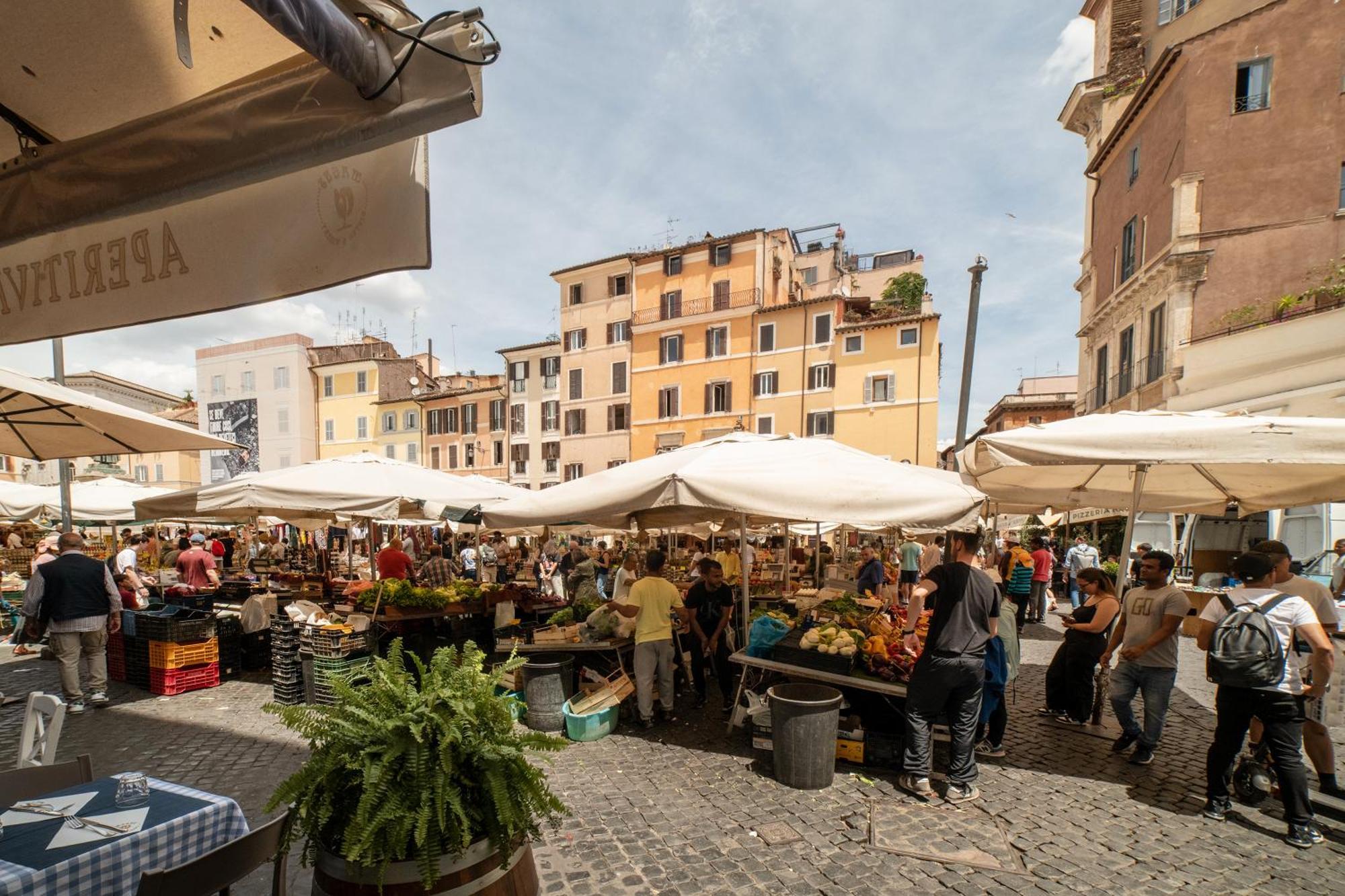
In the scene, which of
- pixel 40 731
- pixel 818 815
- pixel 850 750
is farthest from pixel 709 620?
pixel 40 731

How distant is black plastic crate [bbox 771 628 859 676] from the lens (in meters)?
5.33

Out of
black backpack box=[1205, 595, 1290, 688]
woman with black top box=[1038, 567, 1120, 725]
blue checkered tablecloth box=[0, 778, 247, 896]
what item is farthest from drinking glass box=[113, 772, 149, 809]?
woman with black top box=[1038, 567, 1120, 725]

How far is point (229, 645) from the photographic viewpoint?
798 cm

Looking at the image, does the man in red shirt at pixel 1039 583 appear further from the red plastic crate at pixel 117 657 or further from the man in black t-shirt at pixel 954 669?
the red plastic crate at pixel 117 657

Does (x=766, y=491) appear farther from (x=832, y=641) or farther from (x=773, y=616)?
(x=773, y=616)

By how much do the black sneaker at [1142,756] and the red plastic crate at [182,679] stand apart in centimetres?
1007

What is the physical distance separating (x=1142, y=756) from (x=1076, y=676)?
107 cm

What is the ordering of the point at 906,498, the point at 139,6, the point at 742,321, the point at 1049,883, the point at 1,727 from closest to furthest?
1. the point at 139,6
2. the point at 1049,883
3. the point at 906,498
4. the point at 1,727
5. the point at 742,321

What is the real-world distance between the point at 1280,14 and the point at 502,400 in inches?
1481

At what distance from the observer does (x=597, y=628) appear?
690 cm

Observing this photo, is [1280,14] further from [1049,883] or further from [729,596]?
[1049,883]

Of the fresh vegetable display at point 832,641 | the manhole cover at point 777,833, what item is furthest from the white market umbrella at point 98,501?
the manhole cover at point 777,833

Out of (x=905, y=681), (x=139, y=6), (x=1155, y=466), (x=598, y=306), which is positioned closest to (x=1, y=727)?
(x=139, y=6)

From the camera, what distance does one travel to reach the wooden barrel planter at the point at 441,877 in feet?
7.30
